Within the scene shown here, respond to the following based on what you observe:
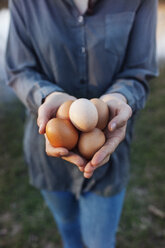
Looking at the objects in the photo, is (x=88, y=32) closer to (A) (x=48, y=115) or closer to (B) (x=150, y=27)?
(B) (x=150, y=27)

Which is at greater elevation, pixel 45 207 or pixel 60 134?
pixel 60 134

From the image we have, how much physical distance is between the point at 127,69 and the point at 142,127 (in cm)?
177

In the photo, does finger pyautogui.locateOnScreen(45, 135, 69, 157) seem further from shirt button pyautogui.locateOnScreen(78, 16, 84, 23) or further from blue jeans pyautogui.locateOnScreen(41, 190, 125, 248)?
shirt button pyautogui.locateOnScreen(78, 16, 84, 23)

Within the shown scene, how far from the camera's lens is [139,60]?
118cm

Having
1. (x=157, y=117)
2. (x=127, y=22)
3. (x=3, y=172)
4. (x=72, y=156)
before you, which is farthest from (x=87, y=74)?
(x=157, y=117)

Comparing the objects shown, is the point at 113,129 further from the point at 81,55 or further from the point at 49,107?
the point at 81,55

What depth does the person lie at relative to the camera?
43.6 inches

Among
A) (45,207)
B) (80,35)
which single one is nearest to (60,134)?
(80,35)

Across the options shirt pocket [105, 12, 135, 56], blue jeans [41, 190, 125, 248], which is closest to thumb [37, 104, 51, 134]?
shirt pocket [105, 12, 135, 56]

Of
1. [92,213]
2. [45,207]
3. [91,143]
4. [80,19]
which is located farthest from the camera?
[45,207]

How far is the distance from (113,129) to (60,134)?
0.72 feet

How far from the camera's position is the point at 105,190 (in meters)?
1.26

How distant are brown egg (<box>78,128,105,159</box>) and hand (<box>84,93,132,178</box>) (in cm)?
4

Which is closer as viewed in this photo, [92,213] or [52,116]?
[52,116]
